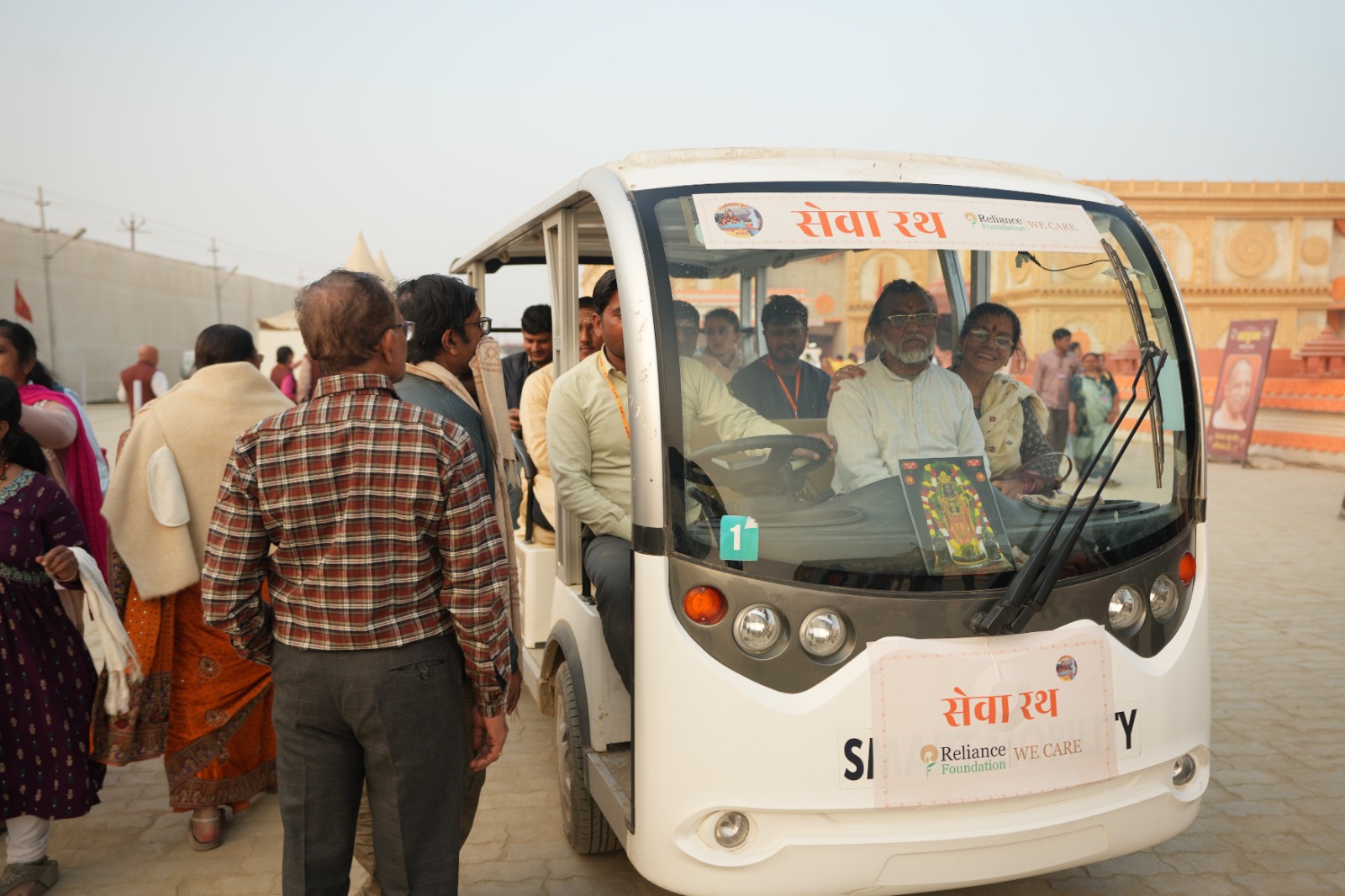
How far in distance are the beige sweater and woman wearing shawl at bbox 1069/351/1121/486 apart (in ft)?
8.80

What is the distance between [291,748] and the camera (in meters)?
2.29

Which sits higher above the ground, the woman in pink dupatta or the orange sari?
the woman in pink dupatta

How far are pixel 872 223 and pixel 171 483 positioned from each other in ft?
7.81

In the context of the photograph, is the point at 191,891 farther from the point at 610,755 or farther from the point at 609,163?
the point at 609,163

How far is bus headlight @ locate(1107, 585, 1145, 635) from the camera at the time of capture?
2814 millimetres

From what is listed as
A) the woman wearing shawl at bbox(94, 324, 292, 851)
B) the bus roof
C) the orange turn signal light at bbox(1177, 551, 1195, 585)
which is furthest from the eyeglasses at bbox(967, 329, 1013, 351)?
the woman wearing shawl at bbox(94, 324, 292, 851)

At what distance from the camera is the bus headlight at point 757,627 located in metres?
2.58

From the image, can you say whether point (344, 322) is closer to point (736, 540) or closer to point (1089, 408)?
point (736, 540)

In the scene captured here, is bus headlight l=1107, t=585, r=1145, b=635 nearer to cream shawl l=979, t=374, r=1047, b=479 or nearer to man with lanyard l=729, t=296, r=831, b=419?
cream shawl l=979, t=374, r=1047, b=479

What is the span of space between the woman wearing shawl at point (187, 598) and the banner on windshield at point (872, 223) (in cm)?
184

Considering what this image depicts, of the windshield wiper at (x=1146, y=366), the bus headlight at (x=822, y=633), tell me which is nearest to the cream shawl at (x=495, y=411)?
the bus headlight at (x=822, y=633)

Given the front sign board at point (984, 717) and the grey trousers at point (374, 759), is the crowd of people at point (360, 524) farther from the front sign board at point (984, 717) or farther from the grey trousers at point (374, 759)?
the front sign board at point (984, 717)

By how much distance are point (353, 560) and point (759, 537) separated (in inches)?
39.2

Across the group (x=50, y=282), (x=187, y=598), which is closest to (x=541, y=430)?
(x=187, y=598)
